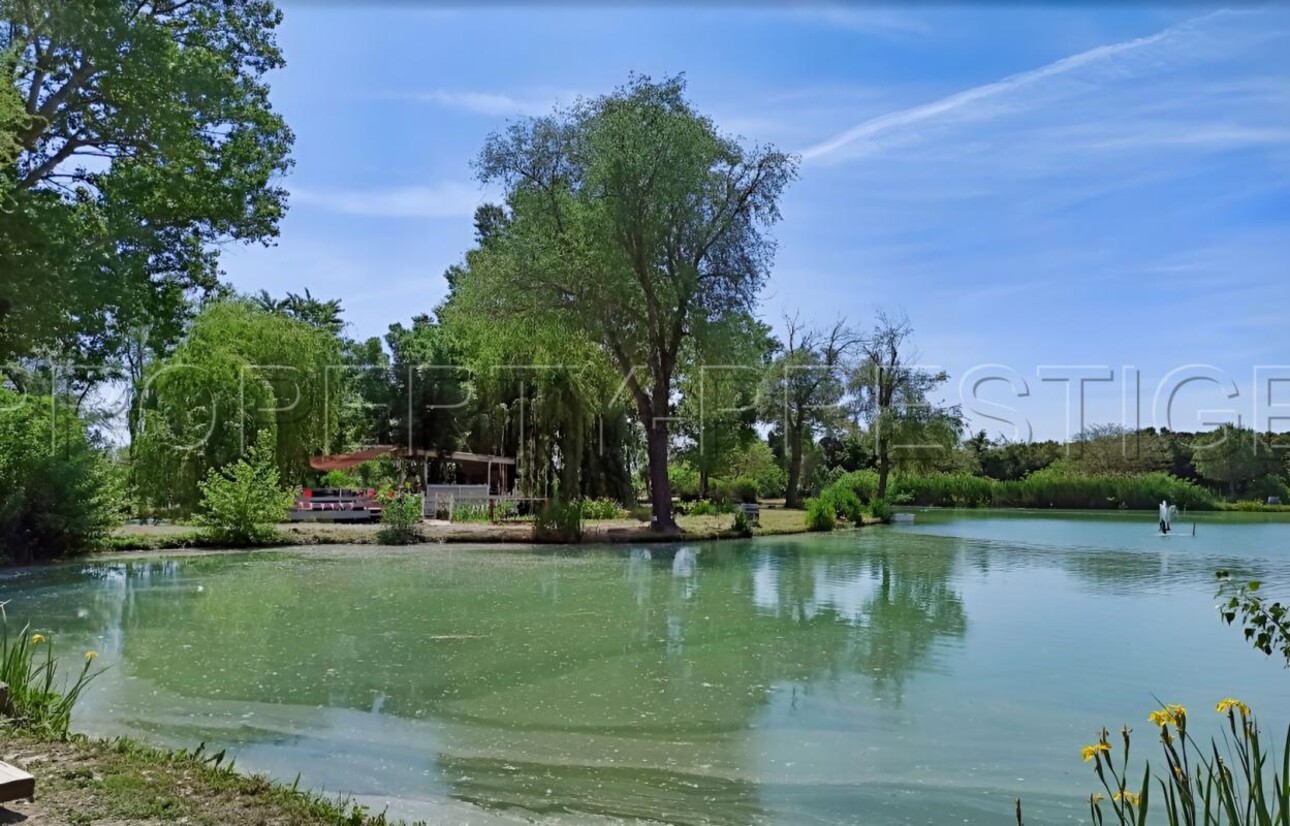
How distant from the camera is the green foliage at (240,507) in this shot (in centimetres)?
1870

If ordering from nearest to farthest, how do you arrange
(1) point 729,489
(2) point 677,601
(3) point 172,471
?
1. (2) point 677,601
2. (3) point 172,471
3. (1) point 729,489

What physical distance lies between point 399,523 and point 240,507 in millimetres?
3335

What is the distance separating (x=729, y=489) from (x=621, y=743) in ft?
132

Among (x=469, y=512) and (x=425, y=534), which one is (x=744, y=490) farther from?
(x=425, y=534)

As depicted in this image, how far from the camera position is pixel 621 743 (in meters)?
5.49

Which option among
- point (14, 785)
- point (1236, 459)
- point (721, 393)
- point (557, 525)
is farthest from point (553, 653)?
point (1236, 459)

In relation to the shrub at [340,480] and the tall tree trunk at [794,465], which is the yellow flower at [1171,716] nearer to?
the shrub at [340,480]

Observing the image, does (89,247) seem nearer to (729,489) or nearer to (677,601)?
(677,601)

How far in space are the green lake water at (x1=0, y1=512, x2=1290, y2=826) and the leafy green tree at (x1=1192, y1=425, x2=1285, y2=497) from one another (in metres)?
35.9

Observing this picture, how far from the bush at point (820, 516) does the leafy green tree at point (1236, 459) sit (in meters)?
29.5

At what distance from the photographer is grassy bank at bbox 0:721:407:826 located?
350 cm

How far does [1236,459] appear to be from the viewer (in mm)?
45188

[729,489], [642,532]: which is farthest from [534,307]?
[729,489]

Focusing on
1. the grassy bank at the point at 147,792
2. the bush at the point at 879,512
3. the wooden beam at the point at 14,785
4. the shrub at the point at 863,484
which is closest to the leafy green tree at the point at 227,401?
the grassy bank at the point at 147,792
